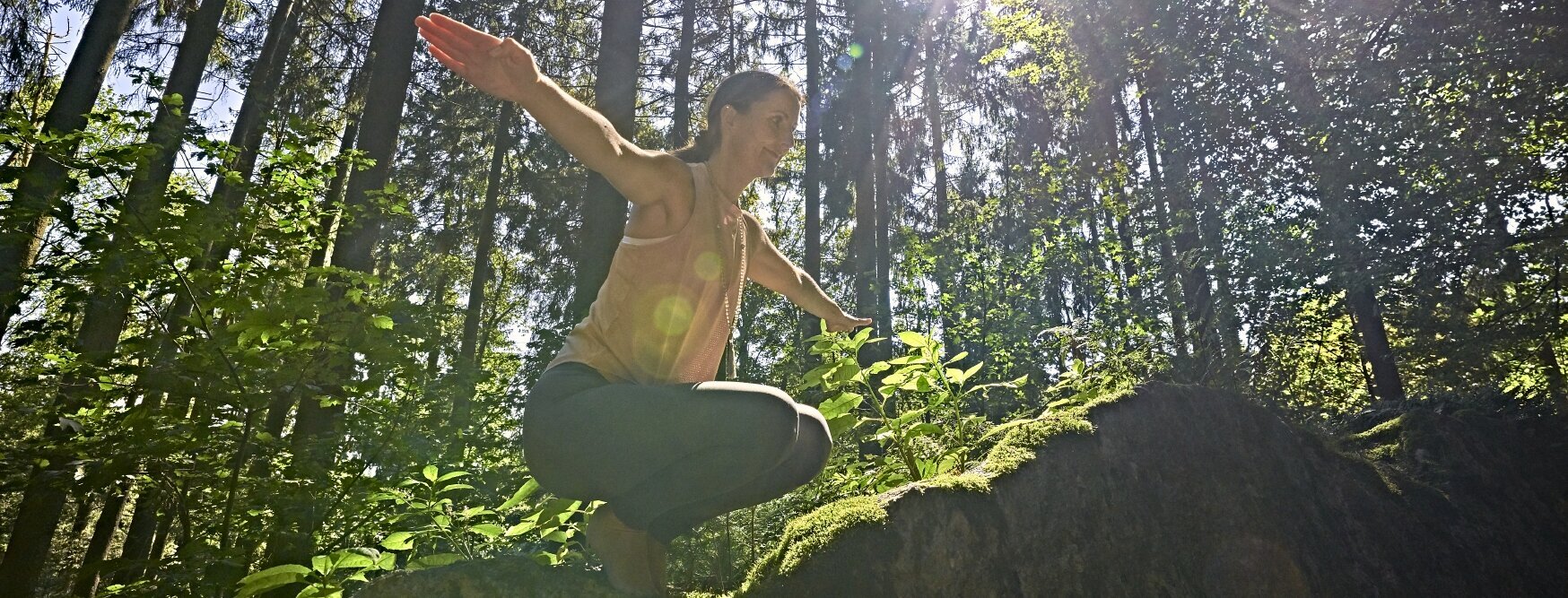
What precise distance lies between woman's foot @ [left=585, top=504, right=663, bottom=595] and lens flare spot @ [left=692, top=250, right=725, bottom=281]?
62 cm

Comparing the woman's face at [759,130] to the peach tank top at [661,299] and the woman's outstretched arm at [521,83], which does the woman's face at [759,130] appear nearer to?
the peach tank top at [661,299]

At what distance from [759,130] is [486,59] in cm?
73

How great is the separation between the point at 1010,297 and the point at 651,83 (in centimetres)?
694

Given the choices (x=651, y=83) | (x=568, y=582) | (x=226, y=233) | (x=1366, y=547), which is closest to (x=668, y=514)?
(x=568, y=582)


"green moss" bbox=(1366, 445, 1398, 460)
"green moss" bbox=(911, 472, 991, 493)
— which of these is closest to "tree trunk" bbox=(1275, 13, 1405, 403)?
"green moss" bbox=(1366, 445, 1398, 460)

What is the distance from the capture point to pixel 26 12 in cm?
779

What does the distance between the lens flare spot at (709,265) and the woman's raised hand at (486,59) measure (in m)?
0.60

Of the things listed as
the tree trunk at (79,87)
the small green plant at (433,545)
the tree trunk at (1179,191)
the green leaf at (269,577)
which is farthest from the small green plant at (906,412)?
the tree trunk at (79,87)

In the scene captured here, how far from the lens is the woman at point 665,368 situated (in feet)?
5.64

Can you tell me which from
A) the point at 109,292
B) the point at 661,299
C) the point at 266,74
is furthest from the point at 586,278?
the point at 266,74

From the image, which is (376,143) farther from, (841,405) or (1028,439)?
(1028,439)

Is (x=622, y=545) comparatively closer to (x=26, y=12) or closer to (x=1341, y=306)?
(x=1341, y=306)

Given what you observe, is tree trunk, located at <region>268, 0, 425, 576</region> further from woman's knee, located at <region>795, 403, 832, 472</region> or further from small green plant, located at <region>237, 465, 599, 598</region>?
woman's knee, located at <region>795, 403, 832, 472</region>

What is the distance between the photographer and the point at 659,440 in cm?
174
